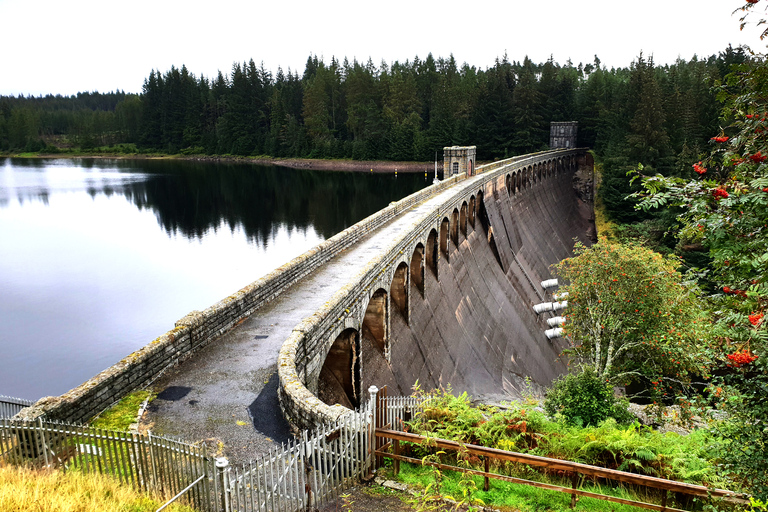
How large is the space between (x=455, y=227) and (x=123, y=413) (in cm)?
2923

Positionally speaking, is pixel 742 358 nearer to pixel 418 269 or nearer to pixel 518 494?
pixel 518 494

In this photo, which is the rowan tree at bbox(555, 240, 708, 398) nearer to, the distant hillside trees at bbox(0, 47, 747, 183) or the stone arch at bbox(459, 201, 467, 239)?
the stone arch at bbox(459, 201, 467, 239)

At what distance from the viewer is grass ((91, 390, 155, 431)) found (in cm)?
1038

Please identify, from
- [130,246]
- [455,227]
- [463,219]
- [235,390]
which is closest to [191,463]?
[235,390]

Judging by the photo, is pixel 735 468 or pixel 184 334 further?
pixel 184 334

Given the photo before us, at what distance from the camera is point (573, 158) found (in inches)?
3597

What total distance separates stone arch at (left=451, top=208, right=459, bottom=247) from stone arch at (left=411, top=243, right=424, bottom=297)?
9339mm

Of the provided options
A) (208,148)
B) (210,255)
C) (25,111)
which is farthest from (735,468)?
(25,111)

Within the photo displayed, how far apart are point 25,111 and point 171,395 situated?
179 metres

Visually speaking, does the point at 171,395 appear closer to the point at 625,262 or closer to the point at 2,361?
the point at 625,262

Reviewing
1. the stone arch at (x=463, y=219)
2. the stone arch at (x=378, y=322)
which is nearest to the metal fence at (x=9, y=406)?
the stone arch at (x=378, y=322)

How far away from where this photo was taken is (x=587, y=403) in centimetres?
1647

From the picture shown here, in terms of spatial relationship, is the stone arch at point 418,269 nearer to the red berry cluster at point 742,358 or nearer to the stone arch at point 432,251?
the stone arch at point 432,251

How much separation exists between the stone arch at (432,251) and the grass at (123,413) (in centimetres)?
Answer: 2023
